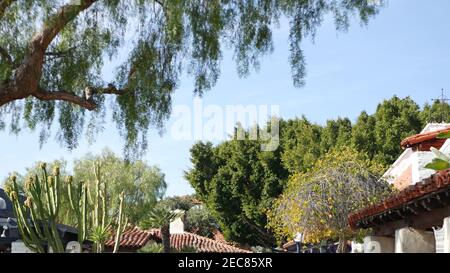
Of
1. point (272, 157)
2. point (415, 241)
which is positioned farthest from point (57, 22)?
point (272, 157)

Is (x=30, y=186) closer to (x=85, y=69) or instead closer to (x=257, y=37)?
(x=85, y=69)

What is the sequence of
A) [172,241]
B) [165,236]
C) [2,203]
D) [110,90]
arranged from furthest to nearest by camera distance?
[172,241] → [165,236] → [2,203] → [110,90]

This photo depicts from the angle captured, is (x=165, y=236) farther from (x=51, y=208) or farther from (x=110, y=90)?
(x=110, y=90)

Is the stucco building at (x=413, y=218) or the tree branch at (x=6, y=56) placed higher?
the tree branch at (x=6, y=56)

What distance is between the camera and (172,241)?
31859 mm

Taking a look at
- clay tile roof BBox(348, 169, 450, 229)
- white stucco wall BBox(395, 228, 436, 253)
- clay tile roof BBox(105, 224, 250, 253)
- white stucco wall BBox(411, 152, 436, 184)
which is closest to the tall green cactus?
clay tile roof BBox(348, 169, 450, 229)

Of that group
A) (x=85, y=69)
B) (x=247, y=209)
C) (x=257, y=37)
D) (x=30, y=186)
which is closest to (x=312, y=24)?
(x=257, y=37)

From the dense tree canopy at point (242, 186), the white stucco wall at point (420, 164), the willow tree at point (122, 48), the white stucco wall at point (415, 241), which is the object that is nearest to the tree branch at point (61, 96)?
the willow tree at point (122, 48)

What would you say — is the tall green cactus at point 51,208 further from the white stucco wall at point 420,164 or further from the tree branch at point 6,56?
the white stucco wall at point 420,164

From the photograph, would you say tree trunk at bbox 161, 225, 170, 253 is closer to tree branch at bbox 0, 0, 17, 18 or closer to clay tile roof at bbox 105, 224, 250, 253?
clay tile roof at bbox 105, 224, 250, 253

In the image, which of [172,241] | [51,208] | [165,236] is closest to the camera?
[51,208]

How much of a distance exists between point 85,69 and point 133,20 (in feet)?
3.77

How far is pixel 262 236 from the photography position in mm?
33562

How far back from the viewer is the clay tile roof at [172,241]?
2821cm
